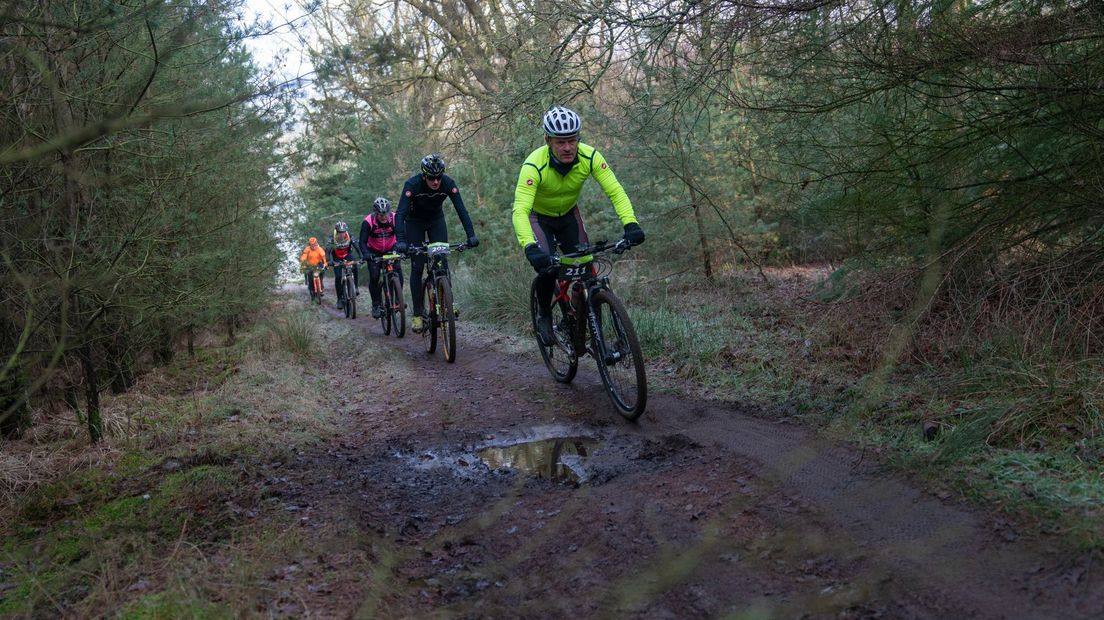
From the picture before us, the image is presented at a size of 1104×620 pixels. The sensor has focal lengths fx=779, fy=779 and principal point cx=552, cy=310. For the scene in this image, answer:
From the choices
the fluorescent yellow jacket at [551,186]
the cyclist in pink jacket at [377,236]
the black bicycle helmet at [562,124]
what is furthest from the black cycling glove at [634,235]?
the cyclist in pink jacket at [377,236]

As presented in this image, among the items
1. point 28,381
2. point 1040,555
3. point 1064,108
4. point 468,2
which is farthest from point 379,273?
point 1040,555

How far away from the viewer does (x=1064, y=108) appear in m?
5.59

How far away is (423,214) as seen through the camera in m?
10.3

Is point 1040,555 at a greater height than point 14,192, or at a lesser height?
lesser

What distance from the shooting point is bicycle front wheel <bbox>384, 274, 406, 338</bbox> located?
12484 millimetres

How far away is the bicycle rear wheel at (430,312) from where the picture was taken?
32.7 feet

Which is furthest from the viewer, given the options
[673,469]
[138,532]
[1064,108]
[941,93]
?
[941,93]

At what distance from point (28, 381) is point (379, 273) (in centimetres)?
849

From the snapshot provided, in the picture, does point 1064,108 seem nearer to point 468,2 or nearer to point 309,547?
point 309,547

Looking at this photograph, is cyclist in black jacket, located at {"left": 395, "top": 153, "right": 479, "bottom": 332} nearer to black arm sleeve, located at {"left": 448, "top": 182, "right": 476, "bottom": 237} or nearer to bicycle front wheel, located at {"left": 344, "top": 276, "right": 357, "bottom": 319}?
black arm sleeve, located at {"left": 448, "top": 182, "right": 476, "bottom": 237}

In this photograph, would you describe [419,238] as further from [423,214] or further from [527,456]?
[527,456]

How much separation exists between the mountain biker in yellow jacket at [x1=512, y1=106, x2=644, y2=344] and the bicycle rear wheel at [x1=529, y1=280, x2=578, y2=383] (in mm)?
316

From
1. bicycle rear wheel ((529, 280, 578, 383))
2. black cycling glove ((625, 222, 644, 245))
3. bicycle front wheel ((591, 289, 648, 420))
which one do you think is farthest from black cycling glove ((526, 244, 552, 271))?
bicycle rear wheel ((529, 280, 578, 383))

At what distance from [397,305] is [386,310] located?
0.71 meters
